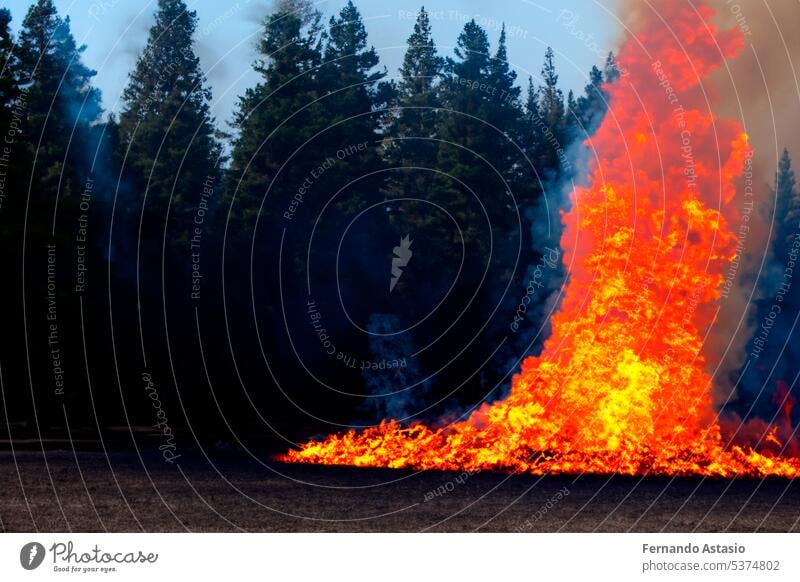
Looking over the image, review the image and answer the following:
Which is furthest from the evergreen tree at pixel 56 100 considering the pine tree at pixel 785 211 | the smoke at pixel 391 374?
the pine tree at pixel 785 211

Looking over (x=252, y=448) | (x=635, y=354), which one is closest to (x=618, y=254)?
(x=635, y=354)

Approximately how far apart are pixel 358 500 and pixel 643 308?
430 inches

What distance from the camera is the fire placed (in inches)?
1373

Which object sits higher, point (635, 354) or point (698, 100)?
point (698, 100)

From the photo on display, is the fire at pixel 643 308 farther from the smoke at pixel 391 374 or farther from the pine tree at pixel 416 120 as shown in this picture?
the pine tree at pixel 416 120

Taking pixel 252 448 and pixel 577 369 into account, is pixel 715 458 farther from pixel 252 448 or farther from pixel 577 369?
pixel 252 448

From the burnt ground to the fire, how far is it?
1508 mm

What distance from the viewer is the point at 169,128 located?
206 ft

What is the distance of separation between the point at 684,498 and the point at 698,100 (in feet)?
43.5

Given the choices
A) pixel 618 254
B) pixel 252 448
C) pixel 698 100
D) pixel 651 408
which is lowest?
pixel 252 448

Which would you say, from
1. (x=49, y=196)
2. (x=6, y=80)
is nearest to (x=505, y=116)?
(x=49, y=196)

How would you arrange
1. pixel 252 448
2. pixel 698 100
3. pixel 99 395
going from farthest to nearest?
pixel 99 395
pixel 252 448
pixel 698 100

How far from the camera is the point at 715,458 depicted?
35.4 meters

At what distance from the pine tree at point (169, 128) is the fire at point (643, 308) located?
98.5ft
